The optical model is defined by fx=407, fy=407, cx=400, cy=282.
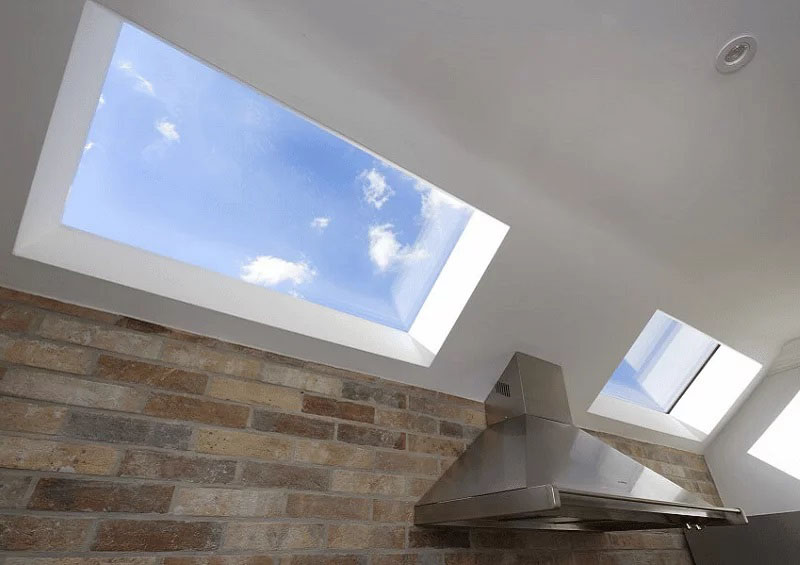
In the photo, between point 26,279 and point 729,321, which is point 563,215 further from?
point 26,279

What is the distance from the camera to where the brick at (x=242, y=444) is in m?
1.15

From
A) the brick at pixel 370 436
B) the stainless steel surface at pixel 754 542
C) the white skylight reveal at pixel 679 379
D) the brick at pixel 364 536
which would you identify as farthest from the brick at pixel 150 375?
the stainless steel surface at pixel 754 542

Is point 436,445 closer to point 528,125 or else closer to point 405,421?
point 405,421

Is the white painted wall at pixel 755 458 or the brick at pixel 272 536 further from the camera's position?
the white painted wall at pixel 755 458

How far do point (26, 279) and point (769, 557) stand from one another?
11.2 ft

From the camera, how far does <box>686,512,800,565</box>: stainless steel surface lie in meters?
2.09

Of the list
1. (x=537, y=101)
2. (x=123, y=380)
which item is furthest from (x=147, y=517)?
(x=537, y=101)

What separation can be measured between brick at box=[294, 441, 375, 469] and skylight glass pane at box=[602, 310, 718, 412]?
1807mm

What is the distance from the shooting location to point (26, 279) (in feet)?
3.54

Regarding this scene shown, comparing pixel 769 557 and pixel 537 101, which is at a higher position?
pixel 537 101

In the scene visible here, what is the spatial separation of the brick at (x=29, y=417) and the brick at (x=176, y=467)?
182 millimetres

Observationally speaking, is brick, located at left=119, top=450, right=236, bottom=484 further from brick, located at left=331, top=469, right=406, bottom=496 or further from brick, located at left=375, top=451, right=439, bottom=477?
brick, located at left=375, top=451, right=439, bottom=477

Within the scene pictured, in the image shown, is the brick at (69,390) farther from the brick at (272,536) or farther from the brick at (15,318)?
the brick at (272,536)

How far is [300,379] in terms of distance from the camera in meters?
1.40
